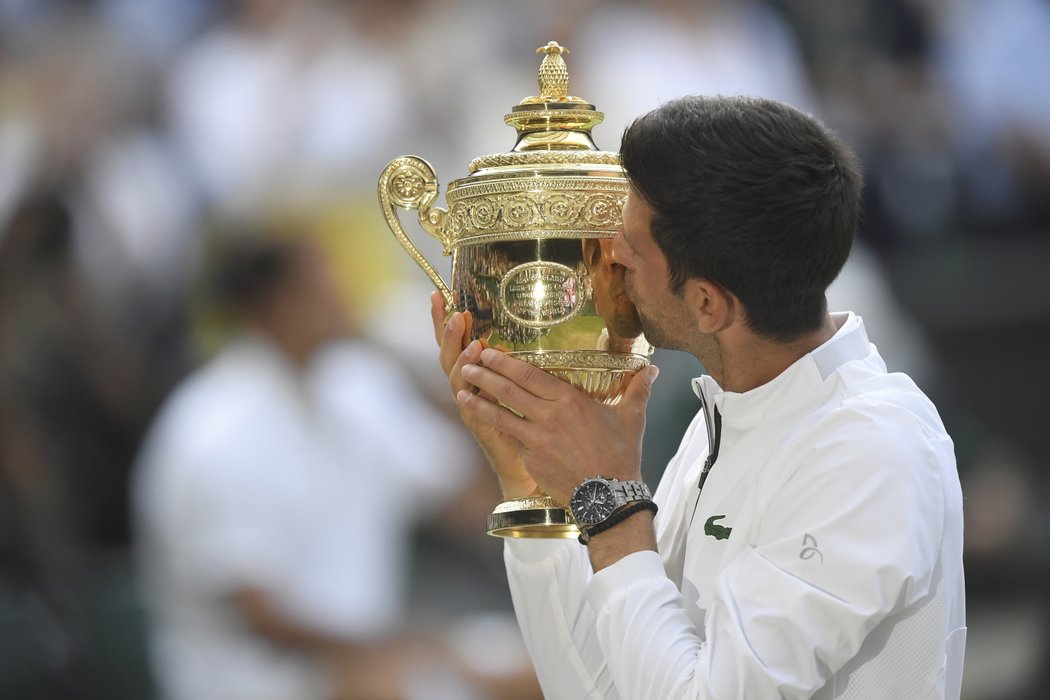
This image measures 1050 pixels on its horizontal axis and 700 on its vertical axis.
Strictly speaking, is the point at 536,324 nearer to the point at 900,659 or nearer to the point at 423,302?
the point at 900,659

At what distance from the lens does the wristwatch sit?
1.96 meters

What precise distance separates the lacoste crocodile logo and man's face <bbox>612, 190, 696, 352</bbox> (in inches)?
9.0

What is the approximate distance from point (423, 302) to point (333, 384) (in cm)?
82

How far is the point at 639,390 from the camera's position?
216 centimetres

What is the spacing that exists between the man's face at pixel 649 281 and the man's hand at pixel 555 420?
13cm

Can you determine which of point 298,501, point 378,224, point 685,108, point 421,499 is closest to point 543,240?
point 685,108

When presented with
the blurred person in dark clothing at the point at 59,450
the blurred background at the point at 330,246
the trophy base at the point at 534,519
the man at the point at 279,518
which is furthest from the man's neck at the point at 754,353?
the blurred person in dark clothing at the point at 59,450

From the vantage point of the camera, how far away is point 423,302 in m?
5.96

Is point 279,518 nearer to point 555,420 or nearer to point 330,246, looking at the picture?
point 330,246

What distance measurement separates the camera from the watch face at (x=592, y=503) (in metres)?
1.96

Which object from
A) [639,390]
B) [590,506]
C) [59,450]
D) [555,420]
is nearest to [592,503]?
[590,506]

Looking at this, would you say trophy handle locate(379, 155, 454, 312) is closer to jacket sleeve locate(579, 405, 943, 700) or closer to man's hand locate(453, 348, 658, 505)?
man's hand locate(453, 348, 658, 505)

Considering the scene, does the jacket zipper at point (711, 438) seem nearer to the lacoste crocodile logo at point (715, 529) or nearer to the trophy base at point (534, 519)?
the lacoste crocodile logo at point (715, 529)

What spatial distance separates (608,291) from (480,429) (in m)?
0.28
